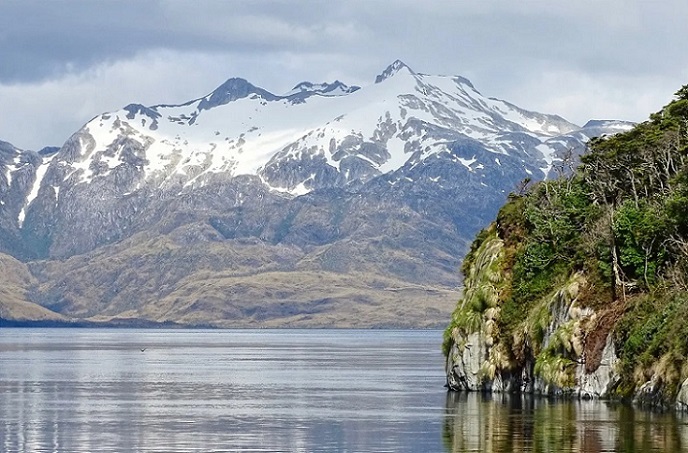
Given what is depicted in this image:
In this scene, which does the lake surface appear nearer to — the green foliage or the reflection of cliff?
the reflection of cliff

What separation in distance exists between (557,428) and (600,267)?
107 feet

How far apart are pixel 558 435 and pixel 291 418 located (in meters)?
31.4

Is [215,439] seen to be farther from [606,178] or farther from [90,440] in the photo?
[606,178]

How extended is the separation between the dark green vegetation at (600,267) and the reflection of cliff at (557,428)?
16.2 feet

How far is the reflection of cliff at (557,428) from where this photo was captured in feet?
276

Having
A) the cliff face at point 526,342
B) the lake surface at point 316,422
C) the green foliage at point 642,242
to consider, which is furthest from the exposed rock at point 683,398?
the green foliage at point 642,242

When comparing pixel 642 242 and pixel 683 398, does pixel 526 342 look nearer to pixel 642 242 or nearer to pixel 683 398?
pixel 642 242

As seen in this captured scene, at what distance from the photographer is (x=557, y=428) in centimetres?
9544

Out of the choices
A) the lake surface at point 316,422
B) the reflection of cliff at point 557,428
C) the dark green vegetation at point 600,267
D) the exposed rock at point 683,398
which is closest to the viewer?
the reflection of cliff at point 557,428

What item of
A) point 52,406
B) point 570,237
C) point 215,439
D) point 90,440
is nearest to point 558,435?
point 215,439

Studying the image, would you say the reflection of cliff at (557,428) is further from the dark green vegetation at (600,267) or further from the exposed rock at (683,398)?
the dark green vegetation at (600,267)

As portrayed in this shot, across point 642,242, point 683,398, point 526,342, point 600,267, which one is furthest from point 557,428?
point 526,342

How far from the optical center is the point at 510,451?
81938 millimetres

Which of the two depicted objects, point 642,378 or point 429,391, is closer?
point 642,378
